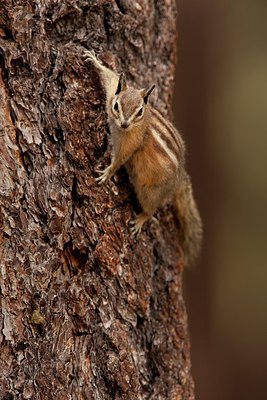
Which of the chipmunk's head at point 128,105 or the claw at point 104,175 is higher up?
the chipmunk's head at point 128,105

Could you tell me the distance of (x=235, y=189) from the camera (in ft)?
26.8

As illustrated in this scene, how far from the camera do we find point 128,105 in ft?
11.1

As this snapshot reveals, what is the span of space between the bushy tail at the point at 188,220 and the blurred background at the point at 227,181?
291 cm

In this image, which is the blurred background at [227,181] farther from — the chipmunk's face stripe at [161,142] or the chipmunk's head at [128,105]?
the chipmunk's head at [128,105]

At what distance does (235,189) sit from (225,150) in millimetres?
696

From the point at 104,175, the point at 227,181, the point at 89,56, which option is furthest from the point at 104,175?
the point at 227,181

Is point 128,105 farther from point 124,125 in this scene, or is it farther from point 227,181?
point 227,181

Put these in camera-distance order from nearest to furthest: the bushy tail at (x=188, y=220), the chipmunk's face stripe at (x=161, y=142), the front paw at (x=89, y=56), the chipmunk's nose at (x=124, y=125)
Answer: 1. the front paw at (x=89, y=56)
2. the chipmunk's nose at (x=124, y=125)
3. the chipmunk's face stripe at (x=161, y=142)
4. the bushy tail at (x=188, y=220)

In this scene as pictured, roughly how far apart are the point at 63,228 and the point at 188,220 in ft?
3.13

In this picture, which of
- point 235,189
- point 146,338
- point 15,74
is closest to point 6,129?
point 15,74

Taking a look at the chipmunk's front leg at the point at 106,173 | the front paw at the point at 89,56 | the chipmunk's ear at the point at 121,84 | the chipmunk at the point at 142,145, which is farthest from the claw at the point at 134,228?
the front paw at the point at 89,56

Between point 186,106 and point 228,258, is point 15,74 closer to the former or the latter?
point 186,106

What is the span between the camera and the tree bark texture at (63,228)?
3.09 meters

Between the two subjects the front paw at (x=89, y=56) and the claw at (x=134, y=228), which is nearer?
the front paw at (x=89, y=56)
